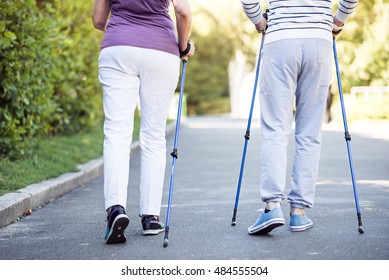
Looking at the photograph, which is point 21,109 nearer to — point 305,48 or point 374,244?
point 305,48

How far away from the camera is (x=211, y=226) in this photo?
554 cm

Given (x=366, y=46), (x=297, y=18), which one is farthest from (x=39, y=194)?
(x=366, y=46)

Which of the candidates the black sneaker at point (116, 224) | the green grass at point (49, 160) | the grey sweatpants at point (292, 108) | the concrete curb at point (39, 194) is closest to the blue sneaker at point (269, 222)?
the grey sweatpants at point (292, 108)

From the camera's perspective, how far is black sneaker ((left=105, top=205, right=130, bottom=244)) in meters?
4.80

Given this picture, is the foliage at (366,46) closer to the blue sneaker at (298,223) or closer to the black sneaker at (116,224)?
the blue sneaker at (298,223)

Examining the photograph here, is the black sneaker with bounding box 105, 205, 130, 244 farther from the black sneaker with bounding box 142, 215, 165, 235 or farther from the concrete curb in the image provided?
the concrete curb

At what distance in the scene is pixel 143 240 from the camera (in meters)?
5.03

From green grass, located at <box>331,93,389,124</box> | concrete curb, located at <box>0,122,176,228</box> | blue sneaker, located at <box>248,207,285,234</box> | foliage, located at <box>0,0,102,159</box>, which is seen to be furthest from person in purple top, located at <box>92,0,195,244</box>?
green grass, located at <box>331,93,389,124</box>

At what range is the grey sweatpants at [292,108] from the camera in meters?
5.10

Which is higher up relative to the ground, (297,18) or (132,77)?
(297,18)

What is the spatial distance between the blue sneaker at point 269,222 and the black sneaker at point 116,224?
852 millimetres

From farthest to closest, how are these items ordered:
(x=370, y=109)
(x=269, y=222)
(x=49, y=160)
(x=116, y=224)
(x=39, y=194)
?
(x=370, y=109), (x=49, y=160), (x=39, y=194), (x=269, y=222), (x=116, y=224)

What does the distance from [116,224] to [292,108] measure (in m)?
1.41

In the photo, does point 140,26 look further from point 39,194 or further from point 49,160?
point 49,160
